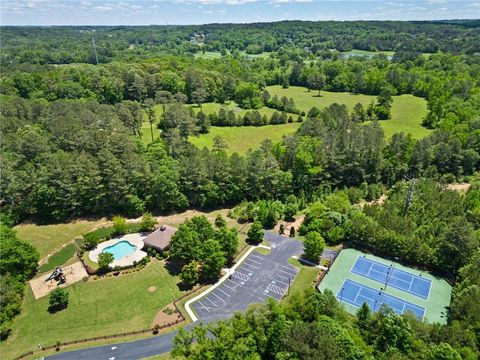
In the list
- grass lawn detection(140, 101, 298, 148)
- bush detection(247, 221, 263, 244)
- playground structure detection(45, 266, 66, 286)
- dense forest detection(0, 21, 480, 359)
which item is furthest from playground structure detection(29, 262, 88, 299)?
grass lawn detection(140, 101, 298, 148)

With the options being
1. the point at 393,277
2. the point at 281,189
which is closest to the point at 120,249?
the point at 281,189

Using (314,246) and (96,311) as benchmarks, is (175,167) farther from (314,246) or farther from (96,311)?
(314,246)

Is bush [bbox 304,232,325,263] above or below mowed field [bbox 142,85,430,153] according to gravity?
above

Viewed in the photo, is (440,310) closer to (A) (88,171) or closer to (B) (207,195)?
(B) (207,195)

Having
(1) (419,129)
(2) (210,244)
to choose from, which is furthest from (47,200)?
A: (1) (419,129)

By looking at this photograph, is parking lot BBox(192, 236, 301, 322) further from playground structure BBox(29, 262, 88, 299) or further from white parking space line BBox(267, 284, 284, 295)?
playground structure BBox(29, 262, 88, 299)

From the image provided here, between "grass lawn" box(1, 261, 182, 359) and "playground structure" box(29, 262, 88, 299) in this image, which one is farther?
"playground structure" box(29, 262, 88, 299)
